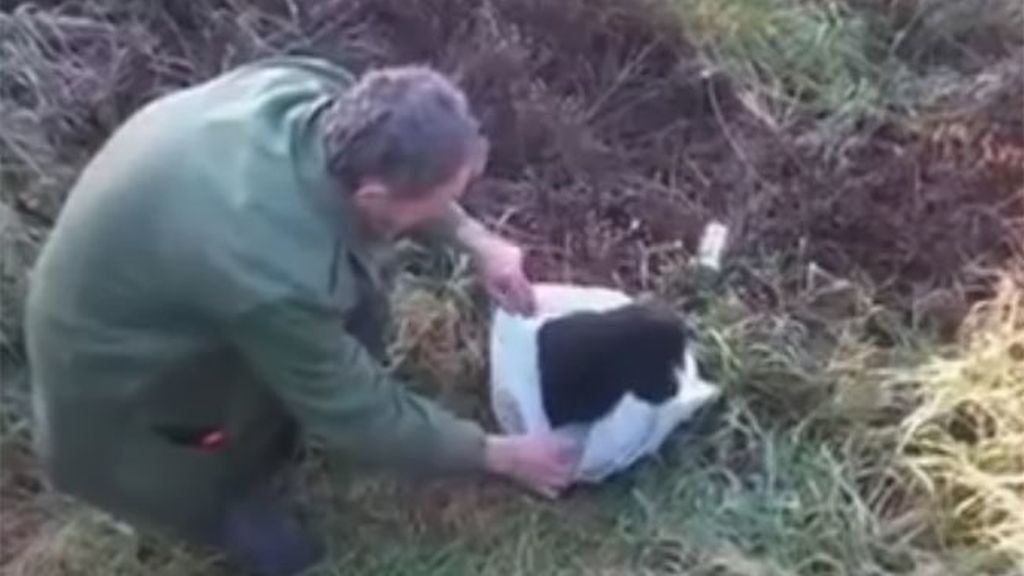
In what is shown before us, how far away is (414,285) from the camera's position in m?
3.10

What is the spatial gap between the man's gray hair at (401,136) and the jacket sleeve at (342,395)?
0.16 metres

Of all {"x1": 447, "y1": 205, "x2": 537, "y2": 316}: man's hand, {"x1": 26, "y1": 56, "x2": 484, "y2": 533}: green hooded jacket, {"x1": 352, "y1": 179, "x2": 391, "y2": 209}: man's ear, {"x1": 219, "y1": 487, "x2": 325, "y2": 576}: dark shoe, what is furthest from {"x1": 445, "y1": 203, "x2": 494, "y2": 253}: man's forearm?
{"x1": 219, "y1": 487, "x2": 325, "y2": 576}: dark shoe

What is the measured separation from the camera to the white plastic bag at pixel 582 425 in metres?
2.79

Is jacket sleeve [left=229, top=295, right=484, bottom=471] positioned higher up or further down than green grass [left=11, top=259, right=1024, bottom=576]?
higher up

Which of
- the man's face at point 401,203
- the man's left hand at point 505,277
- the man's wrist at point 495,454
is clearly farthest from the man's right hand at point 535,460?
the man's face at point 401,203

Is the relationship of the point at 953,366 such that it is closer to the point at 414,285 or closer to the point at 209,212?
the point at 414,285

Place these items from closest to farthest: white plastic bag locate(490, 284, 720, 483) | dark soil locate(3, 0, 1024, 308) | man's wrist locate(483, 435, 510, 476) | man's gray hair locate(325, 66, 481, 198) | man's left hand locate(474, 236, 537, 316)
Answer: man's gray hair locate(325, 66, 481, 198), man's wrist locate(483, 435, 510, 476), man's left hand locate(474, 236, 537, 316), white plastic bag locate(490, 284, 720, 483), dark soil locate(3, 0, 1024, 308)

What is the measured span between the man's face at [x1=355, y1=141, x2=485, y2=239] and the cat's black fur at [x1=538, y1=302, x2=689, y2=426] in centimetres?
43

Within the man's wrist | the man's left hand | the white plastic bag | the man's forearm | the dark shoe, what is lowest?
the dark shoe

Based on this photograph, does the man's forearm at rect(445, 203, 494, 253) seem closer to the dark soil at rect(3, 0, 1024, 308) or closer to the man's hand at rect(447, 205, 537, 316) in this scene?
the man's hand at rect(447, 205, 537, 316)

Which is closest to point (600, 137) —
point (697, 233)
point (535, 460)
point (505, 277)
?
point (697, 233)

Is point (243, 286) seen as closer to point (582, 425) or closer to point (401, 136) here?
point (401, 136)

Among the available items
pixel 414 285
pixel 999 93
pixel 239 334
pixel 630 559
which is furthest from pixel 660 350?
pixel 999 93

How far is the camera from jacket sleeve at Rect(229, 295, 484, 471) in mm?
2309
